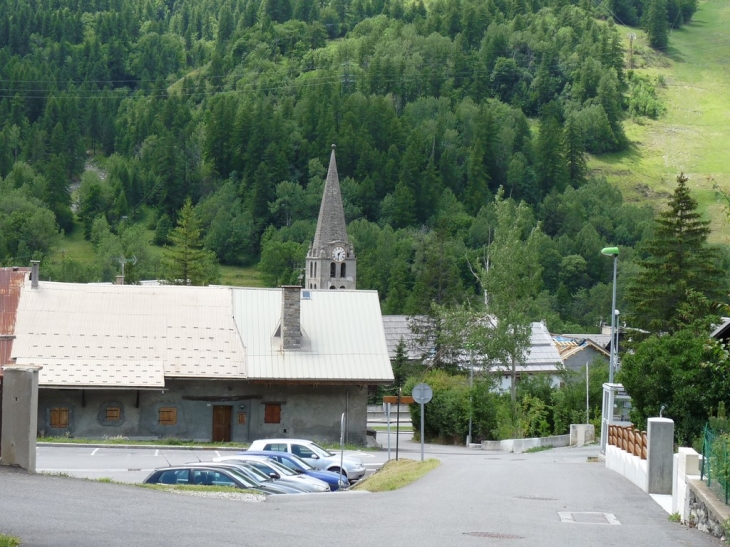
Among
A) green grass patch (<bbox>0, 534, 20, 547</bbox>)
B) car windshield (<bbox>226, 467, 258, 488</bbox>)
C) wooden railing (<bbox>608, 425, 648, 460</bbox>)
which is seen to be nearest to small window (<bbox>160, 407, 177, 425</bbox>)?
wooden railing (<bbox>608, 425, 648, 460</bbox>)

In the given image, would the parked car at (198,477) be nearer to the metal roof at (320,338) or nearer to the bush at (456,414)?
the metal roof at (320,338)

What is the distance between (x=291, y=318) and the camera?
1817 inches

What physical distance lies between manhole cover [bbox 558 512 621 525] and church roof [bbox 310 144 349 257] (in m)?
74.4

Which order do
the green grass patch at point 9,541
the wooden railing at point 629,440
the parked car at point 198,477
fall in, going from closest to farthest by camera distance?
the green grass patch at point 9,541, the parked car at point 198,477, the wooden railing at point 629,440

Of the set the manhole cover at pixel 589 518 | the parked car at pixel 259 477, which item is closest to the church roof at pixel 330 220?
the parked car at pixel 259 477

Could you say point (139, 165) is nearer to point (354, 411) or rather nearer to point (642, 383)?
point (354, 411)

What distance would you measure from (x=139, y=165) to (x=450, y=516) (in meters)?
139

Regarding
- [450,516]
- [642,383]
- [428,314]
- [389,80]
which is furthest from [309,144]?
[450,516]

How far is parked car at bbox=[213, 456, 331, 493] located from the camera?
22.4 metres

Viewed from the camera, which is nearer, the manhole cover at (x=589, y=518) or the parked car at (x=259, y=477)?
the manhole cover at (x=589, y=518)

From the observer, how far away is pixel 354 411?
44.3 metres

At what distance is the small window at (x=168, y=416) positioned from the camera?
140 ft

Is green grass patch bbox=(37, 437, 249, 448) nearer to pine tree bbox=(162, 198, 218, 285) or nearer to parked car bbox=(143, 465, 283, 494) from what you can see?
parked car bbox=(143, 465, 283, 494)

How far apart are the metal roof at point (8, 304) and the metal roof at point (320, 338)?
8.17 m
